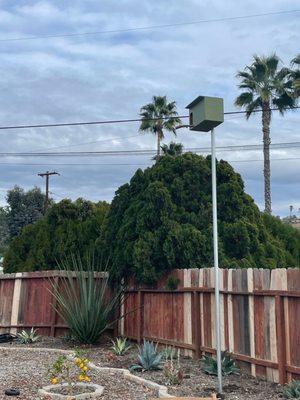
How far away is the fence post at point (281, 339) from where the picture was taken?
6.96 meters

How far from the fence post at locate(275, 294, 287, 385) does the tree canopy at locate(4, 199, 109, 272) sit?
8.22 m

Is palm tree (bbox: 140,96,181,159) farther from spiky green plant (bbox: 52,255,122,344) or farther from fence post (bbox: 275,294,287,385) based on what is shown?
fence post (bbox: 275,294,287,385)

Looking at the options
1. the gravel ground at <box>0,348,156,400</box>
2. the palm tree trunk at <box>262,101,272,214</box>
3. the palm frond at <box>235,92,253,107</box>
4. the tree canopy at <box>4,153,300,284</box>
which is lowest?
the gravel ground at <box>0,348,156,400</box>

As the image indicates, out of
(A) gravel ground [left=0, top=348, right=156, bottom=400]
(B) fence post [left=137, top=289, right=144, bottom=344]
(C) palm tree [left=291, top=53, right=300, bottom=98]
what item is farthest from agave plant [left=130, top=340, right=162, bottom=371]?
(C) palm tree [left=291, top=53, right=300, bottom=98]

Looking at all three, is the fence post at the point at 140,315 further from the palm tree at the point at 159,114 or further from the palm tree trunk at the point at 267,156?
the palm tree at the point at 159,114

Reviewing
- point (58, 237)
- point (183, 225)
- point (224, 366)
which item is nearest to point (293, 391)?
point (224, 366)

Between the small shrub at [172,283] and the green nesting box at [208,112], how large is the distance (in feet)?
12.7

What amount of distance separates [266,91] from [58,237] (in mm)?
14933

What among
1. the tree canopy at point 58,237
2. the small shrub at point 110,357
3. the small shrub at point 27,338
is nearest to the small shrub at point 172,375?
the small shrub at point 110,357

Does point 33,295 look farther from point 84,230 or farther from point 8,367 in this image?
point 8,367

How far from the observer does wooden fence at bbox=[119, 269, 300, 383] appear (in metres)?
6.96

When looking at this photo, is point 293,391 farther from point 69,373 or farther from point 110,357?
point 110,357

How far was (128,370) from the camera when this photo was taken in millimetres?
8367

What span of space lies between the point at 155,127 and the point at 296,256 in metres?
23.9
